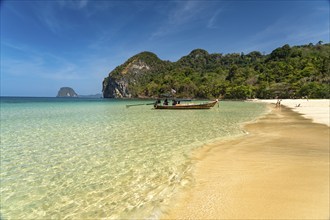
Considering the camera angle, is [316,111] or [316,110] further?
[316,110]

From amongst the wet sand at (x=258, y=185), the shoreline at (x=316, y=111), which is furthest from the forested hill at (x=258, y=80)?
the wet sand at (x=258, y=185)

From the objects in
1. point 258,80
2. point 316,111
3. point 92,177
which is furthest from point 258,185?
point 258,80

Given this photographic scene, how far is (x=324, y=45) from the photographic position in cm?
14525

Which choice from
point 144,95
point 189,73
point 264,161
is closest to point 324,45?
point 189,73

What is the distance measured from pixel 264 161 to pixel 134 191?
4128 mm

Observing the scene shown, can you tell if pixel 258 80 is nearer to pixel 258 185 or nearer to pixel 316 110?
pixel 316 110

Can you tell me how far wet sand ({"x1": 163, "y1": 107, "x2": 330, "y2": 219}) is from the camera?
389 cm

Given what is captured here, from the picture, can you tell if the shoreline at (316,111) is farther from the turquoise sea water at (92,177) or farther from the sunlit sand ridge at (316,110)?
the turquoise sea water at (92,177)

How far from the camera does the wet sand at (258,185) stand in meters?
3.89

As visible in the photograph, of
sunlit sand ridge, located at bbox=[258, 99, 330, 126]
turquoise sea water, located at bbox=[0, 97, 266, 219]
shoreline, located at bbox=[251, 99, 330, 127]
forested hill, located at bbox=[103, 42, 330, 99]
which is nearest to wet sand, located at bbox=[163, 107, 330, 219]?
turquoise sea water, located at bbox=[0, 97, 266, 219]

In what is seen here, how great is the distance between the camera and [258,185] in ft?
16.4

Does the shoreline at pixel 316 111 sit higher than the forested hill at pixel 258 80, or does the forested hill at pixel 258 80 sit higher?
the forested hill at pixel 258 80

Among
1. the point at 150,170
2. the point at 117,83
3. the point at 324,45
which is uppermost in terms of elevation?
the point at 324,45

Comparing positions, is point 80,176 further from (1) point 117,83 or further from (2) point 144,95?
(1) point 117,83
